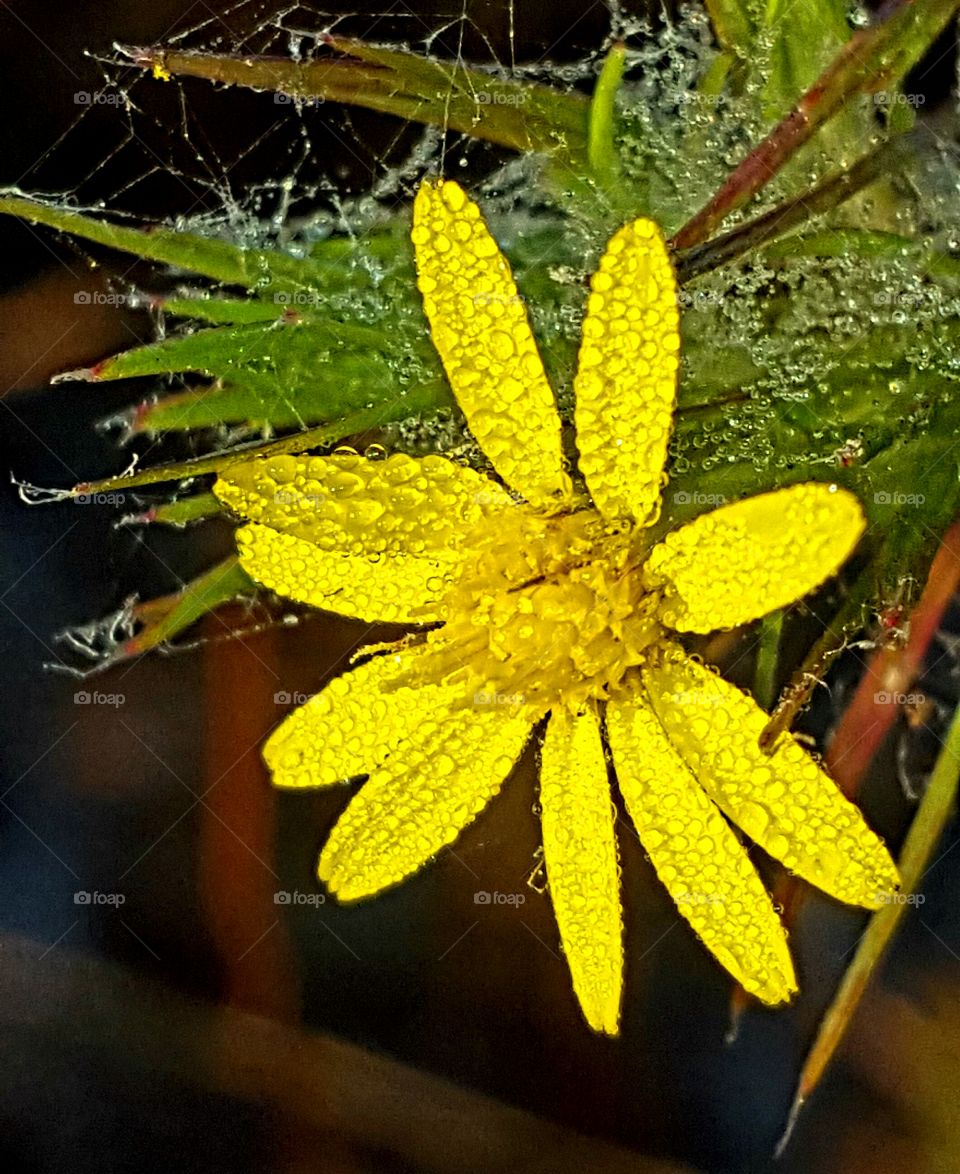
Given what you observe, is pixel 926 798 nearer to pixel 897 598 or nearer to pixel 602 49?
pixel 897 598

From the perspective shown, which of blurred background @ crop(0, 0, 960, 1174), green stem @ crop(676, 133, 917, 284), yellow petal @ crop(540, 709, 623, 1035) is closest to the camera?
green stem @ crop(676, 133, 917, 284)

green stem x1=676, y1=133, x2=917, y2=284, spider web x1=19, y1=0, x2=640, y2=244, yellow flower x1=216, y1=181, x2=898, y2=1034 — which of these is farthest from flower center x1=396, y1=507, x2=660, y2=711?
spider web x1=19, y1=0, x2=640, y2=244

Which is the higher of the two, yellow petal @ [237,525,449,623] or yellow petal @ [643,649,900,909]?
yellow petal @ [643,649,900,909]

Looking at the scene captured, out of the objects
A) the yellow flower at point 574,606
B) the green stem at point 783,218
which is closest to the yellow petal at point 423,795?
the yellow flower at point 574,606

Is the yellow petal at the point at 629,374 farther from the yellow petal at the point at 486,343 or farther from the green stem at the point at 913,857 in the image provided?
the green stem at the point at 913,857

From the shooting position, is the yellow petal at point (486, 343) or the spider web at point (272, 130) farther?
the spider web at point (272, 130)

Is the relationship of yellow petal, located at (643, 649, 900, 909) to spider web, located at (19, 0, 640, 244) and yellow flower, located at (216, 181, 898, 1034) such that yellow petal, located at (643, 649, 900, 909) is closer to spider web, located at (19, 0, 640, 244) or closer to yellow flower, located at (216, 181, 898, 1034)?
yellow flower, located at (216, 181, 898, 1034)
